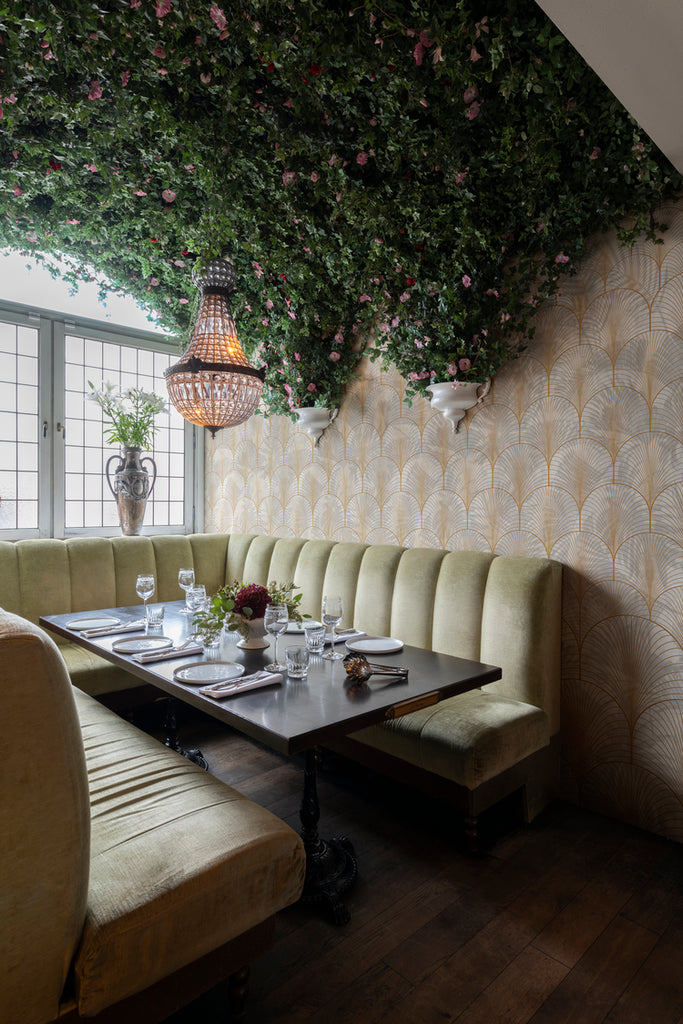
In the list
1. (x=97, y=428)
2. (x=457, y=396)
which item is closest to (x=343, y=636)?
(x=457, y=396)

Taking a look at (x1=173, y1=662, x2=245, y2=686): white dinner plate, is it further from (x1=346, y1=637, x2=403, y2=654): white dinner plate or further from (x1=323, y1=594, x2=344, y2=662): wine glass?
(x1=346, y1=637, x2=403, y2=654): white dinner plate

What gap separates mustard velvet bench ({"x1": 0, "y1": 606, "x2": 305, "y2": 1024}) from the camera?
940 mm

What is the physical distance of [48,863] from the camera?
0.97 meters

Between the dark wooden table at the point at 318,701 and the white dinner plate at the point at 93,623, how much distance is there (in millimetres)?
212

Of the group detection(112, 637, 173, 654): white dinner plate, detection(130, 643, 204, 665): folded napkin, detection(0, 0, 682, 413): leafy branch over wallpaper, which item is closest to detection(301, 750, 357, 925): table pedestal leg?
detection(130, 643, 204, 665): folded napkin

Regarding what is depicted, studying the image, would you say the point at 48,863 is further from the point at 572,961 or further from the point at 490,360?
the point at 490,360

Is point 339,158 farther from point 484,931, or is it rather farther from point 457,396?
point 484,931

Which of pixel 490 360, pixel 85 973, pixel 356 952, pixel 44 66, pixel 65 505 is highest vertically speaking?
pixel 44 66

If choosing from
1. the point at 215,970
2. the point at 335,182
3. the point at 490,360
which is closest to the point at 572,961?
the point at 215,970

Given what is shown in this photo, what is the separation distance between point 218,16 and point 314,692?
238 centimetres

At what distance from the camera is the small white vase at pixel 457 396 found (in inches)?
103

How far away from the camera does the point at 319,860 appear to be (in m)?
1.80

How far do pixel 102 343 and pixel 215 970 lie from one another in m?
3.91

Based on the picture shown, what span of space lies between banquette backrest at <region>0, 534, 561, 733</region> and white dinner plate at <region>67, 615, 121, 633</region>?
76 centimetres
